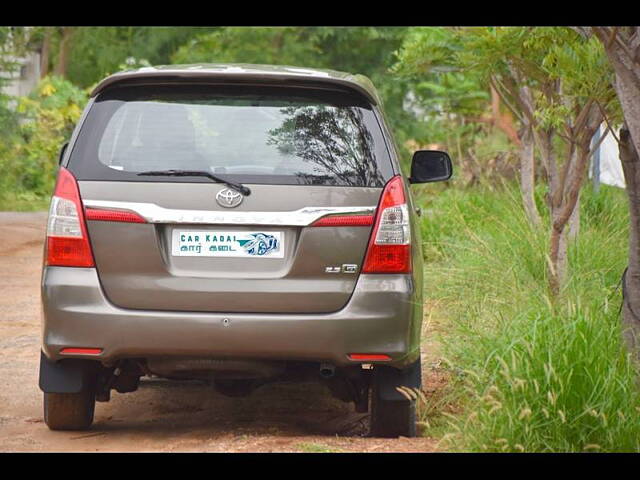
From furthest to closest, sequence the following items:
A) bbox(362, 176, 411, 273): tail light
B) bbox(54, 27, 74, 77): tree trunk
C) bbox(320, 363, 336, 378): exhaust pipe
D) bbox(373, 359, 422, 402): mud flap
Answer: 1. bbox(54, 27, 74, 77): tree trunk
2. bbox(373, 359, 422, 402): mud flap
3. bbox(320, 363, 336, 378): exhaust pipe
4. bbox(362, 176, 411, 273): tail light

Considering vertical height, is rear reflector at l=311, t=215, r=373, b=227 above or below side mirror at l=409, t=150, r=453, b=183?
below

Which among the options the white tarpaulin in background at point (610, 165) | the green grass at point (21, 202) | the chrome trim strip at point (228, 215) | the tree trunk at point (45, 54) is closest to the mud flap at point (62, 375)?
the chrome trim strip at point (228, 215)

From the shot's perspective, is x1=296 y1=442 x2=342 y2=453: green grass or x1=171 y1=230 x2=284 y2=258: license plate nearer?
x1=296 y1=442 x2=342 y2=453: green grass

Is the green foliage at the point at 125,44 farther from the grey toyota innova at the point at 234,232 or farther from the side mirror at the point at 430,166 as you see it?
the grey toyota innova at the point at 234,232

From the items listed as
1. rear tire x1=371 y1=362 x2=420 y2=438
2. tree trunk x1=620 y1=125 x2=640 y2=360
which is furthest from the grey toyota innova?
tree trunk x1=620 y1=125 x2=640 y2=360

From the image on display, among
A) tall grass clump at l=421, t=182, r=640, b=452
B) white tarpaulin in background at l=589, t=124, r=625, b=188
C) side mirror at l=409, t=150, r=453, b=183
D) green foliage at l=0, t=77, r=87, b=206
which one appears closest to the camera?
tall grass clump at l=421, t=182, r=640, b=452

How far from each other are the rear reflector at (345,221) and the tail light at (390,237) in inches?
1.8

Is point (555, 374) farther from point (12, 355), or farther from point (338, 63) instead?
point (338, 63)

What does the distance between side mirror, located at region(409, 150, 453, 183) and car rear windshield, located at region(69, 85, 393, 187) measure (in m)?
0.95

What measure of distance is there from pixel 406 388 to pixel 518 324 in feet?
2.00

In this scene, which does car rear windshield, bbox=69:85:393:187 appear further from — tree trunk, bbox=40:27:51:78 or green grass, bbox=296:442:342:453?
tree trunk, bbox=40:27:51:78

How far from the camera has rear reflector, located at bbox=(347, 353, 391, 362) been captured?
→ 18.0 feet

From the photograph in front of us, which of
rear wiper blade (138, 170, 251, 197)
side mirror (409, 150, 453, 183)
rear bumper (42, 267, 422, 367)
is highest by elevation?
side mirror (409, 150, 453, 183)

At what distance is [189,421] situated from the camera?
6.83 metres
